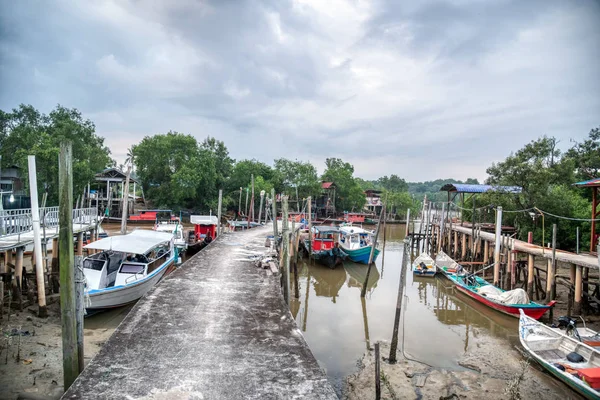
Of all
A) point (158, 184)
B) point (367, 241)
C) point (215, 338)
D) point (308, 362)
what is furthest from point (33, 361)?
point (158, 184)

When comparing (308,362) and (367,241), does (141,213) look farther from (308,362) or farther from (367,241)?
(308,362)

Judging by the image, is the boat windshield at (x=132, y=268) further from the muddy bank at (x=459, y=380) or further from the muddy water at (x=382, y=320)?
the muddy bank at (x=459, y=380)

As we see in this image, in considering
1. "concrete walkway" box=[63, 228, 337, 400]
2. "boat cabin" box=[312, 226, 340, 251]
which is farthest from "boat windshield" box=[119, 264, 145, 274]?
"boat cabin" box=[312, 226, 340, 251]

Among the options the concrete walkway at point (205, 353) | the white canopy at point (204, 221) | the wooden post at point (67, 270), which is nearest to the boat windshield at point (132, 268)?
the concrete walkway at point (205, 353)

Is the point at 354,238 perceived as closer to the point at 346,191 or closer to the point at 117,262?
the point at 117,262

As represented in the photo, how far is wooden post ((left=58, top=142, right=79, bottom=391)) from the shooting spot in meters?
4.80

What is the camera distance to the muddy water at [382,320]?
9.34 m

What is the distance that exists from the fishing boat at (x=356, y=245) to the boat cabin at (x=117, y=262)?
35.0 feet

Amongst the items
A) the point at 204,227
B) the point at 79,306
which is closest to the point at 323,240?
the point at 204,227

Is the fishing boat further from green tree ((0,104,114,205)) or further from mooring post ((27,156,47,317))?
green tree ((0,104,114,205))

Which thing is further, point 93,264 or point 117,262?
point 117,262

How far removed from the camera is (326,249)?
2020cm

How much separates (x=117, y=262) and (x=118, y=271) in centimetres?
83

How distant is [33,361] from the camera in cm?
710
